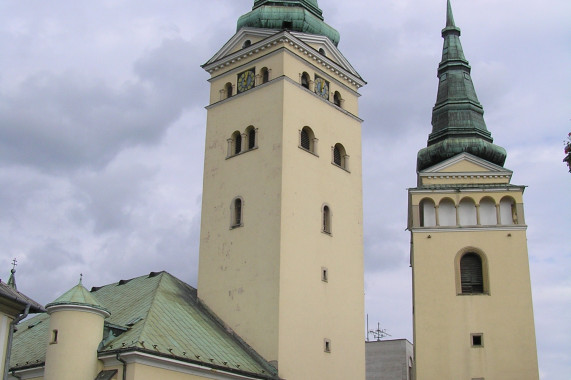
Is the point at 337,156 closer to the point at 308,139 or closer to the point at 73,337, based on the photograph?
the point at 308,139

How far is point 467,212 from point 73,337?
1971 cm

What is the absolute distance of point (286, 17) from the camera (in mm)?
34281

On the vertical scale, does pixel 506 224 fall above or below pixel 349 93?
below

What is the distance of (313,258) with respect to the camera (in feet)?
101

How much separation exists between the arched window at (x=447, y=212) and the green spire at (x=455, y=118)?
8.43 ft

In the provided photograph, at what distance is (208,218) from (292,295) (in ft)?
16.5

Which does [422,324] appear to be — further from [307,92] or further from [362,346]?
[307,92]

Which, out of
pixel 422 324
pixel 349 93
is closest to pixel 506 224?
pixel 422 324

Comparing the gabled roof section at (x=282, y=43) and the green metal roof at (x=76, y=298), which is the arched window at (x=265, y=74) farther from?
the green metal roof at (x=76, y=298)

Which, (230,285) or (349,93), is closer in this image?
(230,285)

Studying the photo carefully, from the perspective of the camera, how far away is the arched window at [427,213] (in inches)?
1495

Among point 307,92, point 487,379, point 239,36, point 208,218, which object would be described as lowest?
point 487,379

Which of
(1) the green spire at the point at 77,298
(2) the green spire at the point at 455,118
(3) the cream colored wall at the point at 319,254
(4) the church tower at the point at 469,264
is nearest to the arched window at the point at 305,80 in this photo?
(3) the cream colored wall at the point at 319,254

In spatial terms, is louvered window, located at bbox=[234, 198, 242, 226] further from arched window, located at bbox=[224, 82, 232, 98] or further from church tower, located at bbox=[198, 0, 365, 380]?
arched window, located at bbox=[224, 82, 232, 98]
